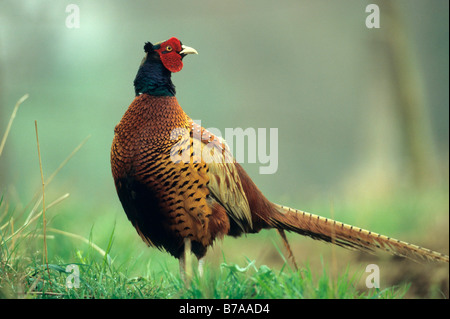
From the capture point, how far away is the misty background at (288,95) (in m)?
5.01

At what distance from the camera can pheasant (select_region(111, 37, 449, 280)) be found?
2.31 m

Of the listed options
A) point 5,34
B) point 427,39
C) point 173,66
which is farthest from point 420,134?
point 5,34

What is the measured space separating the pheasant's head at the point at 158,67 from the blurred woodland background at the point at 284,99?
4.68ft

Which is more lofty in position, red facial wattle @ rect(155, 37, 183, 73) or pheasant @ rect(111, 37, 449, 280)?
red facial wattle @ rect(155, 37, 183, 73)

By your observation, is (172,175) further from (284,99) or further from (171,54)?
(284,99)

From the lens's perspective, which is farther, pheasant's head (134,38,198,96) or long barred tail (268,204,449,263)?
long barred tail (268,204,449,263)

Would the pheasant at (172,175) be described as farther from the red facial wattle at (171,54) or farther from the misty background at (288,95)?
the misty background at (288,95)

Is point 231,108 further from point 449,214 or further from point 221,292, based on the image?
point 221,292

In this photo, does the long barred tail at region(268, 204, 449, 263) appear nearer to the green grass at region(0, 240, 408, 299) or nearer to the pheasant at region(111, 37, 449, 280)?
the pheasant at region(111, 37, 449, 280)

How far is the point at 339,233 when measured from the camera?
2.64 meters

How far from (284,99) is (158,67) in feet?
14.3

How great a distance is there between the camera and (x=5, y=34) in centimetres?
355

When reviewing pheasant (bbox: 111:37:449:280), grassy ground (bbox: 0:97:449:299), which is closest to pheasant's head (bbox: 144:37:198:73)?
pheasant (bbox: 111:37:449:280)

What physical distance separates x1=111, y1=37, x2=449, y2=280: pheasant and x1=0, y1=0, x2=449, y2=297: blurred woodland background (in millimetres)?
1513
